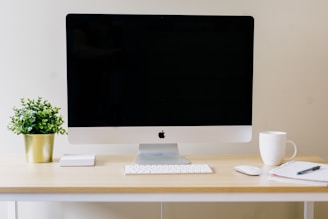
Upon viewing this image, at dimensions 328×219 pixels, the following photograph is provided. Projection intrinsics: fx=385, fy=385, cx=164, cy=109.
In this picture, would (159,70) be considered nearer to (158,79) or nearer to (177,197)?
(158,79)

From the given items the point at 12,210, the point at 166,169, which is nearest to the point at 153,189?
the point at 166,169

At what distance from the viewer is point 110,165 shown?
1.49 meters

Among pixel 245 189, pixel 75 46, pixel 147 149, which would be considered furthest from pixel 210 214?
pixel 75 46

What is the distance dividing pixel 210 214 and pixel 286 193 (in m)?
0.76

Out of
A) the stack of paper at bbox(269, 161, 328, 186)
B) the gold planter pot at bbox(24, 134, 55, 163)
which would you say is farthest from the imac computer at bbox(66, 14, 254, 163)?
the stack of paper at bbox(269, 161, 328, 186)

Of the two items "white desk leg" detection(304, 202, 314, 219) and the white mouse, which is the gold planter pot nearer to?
the white mouse

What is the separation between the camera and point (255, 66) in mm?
1837

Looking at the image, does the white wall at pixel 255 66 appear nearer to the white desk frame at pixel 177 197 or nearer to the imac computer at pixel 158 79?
the imac computer at pixel 158 79

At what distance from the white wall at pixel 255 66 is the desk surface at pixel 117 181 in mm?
408

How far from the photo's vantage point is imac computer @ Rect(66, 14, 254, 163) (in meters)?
1.48

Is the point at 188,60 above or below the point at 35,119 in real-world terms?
above

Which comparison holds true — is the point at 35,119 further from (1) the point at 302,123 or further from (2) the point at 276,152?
(1) the point at 302,123

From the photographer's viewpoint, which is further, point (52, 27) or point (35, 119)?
point (52, 27)

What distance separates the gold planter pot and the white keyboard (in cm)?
34
